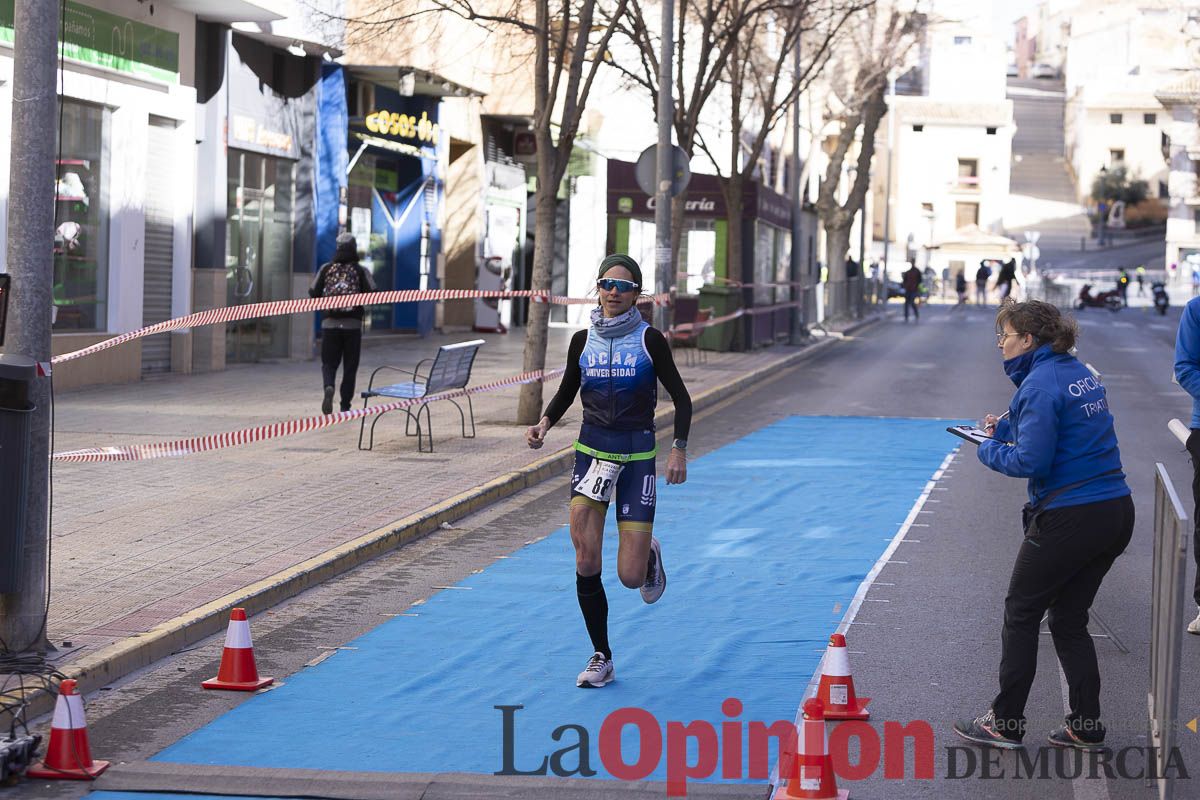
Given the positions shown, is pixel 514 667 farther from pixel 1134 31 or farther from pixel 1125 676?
pixel 1134 31

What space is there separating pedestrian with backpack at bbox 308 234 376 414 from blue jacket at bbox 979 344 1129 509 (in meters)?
11.3

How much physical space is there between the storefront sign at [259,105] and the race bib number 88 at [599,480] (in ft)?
56.1

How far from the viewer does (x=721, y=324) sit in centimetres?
3080

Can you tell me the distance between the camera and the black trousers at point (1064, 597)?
243 inches

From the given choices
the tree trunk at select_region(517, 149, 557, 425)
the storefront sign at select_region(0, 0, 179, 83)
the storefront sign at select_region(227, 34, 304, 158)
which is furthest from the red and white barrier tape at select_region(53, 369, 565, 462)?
the storefront sign at select_region(227, 34, 304, 158)

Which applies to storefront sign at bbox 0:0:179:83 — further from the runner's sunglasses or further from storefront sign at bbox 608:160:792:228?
the runner's sunglasses

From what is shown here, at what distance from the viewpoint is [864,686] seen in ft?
23.8

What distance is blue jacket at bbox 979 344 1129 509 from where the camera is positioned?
Answer: 613cm

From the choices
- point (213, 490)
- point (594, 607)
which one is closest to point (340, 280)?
point (213, 490)

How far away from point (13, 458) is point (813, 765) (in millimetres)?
3585

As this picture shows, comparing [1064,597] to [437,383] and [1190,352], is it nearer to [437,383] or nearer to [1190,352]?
[1190,352]

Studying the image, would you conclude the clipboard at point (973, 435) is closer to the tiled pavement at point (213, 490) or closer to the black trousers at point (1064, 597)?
the black trousers at point (1064, 597)

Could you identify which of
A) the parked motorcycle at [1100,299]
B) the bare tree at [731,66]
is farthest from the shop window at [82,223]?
the parked motorcycle at [1100,299]

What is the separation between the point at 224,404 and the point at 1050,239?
86620mm
